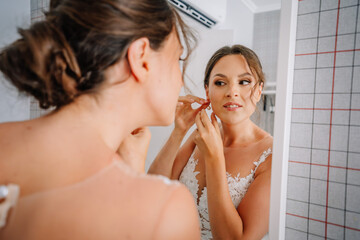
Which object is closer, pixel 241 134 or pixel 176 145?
pixel 241 134

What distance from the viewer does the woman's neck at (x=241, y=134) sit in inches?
26.7

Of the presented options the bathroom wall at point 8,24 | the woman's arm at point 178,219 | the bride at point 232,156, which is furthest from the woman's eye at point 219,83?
the bathroom wall at point 8,24

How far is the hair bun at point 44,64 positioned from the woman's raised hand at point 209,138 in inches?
14.5

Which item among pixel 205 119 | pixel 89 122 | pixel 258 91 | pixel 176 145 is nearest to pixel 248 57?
pixel 258 91

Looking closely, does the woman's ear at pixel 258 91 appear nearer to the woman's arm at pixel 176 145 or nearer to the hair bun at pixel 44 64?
the woman's arm at pixel 176 145

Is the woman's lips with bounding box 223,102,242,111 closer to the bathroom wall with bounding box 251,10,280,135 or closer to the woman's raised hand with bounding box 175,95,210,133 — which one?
the woman's raised hand with bounding box 175,95,210,133

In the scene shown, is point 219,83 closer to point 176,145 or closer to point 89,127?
point 176,145

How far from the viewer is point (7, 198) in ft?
1.06

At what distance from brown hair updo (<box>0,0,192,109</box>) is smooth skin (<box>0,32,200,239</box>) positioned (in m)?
0.02

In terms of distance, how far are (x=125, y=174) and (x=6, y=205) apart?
0.54 ft

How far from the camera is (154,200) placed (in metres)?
0.33

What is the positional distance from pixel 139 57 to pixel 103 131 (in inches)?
5.6

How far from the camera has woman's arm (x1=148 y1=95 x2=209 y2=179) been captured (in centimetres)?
78

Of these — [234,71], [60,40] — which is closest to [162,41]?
[60,40]
